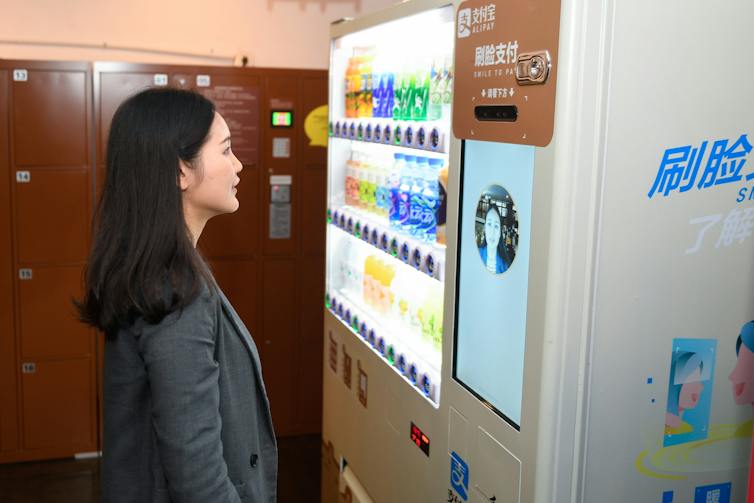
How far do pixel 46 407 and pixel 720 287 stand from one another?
13.5 feet

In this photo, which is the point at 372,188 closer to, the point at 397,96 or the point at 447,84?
the point at 397,96

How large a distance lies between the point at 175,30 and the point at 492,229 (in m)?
4.29

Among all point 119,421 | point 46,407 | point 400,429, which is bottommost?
point 46,407

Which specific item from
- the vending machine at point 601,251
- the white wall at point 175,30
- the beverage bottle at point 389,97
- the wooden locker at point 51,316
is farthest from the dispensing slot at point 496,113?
the white wall at point 175,30

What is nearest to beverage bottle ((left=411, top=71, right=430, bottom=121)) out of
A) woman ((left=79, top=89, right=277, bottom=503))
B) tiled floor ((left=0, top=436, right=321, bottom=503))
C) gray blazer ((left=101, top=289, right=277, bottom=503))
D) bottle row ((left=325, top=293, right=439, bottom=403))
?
bottle row ((left=325, top=293, right=439, bottom=403))

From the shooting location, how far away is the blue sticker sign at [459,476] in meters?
2.36

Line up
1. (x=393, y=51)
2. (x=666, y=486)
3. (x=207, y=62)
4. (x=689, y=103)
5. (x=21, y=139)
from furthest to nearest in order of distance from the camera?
1. (x=207, y=62)
2. (x=21, y=139)
3. (x=393, y=51)
4. (x=666, y=486)
5. (x=689, y=103)

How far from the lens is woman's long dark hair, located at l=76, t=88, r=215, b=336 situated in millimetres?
1819

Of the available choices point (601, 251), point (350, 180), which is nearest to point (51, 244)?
point (350, 180)

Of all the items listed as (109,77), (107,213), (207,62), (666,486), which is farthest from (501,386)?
(207,62)

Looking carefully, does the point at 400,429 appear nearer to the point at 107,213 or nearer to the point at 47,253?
the point at 107,213

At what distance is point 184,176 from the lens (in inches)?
75.6

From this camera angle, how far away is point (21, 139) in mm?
4660

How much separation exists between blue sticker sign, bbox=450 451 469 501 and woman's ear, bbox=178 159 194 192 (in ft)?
3.63
